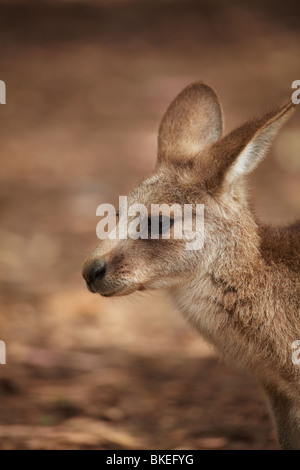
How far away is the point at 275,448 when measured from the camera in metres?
4.63

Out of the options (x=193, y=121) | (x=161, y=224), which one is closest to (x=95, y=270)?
(x=161, y=224)

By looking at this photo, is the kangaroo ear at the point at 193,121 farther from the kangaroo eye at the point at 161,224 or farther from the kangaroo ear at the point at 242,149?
the kangaroo eye at the point at 161,224

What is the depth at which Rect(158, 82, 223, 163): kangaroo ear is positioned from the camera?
4.64 metres

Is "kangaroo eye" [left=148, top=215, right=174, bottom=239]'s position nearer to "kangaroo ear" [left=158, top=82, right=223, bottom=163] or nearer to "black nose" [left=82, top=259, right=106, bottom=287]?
"black nose" [left=82, top=259, right=106, bottom=287]

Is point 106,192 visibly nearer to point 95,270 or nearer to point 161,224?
point 161,224

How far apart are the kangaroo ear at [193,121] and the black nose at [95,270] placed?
1025 millimetres

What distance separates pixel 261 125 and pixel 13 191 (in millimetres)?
5538

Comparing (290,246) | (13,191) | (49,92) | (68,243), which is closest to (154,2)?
(49,92)

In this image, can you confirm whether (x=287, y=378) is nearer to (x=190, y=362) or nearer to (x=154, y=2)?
(x=190, y=362)

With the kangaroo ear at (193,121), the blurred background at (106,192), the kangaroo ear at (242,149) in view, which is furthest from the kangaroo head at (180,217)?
the blurred background at (106,192)

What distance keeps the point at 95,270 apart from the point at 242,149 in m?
1.00

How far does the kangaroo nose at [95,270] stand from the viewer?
388cm

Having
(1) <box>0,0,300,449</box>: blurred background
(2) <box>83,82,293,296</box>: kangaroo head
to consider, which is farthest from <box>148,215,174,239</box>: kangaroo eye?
(1) <box>0,0,300,449</box>: blurred background
